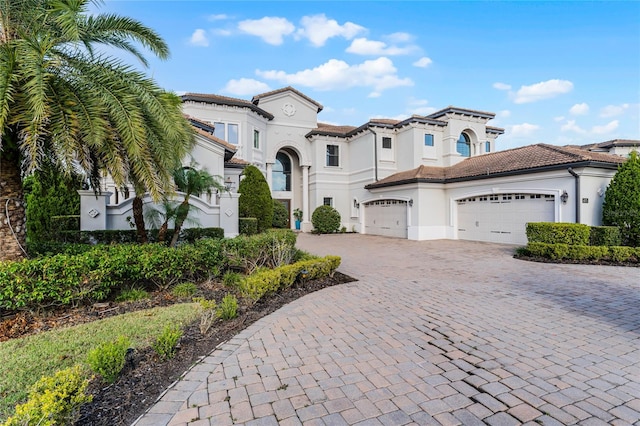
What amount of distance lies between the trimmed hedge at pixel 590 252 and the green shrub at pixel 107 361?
1235cm

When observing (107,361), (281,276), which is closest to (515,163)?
(281,276)

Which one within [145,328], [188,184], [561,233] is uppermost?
[188,184]

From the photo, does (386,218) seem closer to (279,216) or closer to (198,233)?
(279,216)

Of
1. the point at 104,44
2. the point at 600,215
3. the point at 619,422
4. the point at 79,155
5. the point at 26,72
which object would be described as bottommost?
the point at 619,422

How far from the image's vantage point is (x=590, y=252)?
1020cm

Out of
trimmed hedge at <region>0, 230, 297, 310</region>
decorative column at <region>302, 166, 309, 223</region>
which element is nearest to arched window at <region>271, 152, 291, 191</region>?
decorative column at <region>302, 166, 309, 223</region>

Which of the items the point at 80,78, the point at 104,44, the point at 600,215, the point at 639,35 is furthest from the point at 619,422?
the point at 639,35

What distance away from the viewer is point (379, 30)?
14.3 meters

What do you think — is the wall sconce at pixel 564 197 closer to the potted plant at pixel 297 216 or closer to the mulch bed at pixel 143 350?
the mulch bed at pixel 143 350

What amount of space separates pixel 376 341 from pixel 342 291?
267cm

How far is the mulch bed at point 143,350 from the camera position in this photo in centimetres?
279

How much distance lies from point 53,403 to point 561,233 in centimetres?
1353

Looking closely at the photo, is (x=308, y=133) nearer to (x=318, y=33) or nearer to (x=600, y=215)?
(x=318, y=33)

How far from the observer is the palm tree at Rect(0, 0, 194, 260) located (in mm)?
4938
